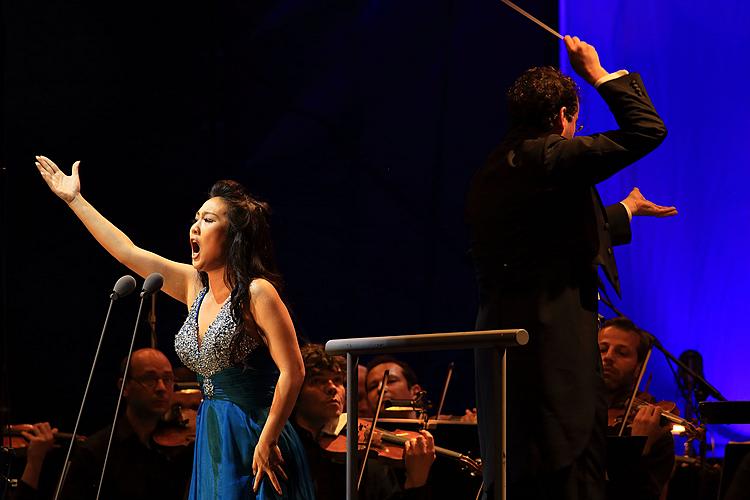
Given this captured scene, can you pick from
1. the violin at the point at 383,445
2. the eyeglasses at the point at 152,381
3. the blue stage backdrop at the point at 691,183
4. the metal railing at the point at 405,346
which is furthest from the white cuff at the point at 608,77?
the blue stage backdrop at the point at 691,183

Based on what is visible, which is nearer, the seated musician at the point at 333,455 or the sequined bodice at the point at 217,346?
the sequined bodice at the point at 217,346

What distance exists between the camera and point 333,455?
4980mm

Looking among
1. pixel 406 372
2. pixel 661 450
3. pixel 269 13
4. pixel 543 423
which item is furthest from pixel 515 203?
pixel 269 13

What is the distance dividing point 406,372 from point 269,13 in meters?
2.33

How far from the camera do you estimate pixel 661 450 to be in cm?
475

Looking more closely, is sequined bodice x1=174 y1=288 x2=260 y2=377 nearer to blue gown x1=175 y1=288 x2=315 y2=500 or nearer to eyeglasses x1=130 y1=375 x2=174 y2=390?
blue gown x1=175 y1=288 x2=315 y2=500

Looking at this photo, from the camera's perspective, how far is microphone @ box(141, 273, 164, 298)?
3.05 meters

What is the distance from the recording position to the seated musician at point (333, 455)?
16.1 ft

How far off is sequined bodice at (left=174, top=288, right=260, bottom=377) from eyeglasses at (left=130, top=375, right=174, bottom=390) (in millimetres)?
1945

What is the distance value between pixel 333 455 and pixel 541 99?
101 inches

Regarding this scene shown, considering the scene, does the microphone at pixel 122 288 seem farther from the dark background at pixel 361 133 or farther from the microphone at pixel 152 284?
the dark background at pixel 361 133

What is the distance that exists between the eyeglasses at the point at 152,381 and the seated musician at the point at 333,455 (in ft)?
2.14

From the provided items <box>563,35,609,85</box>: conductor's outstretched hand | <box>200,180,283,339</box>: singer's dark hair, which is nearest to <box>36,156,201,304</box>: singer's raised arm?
<box>200,180,283,339</box>: singer's dark hair

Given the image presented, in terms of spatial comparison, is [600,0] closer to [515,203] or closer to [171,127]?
[171,127]
